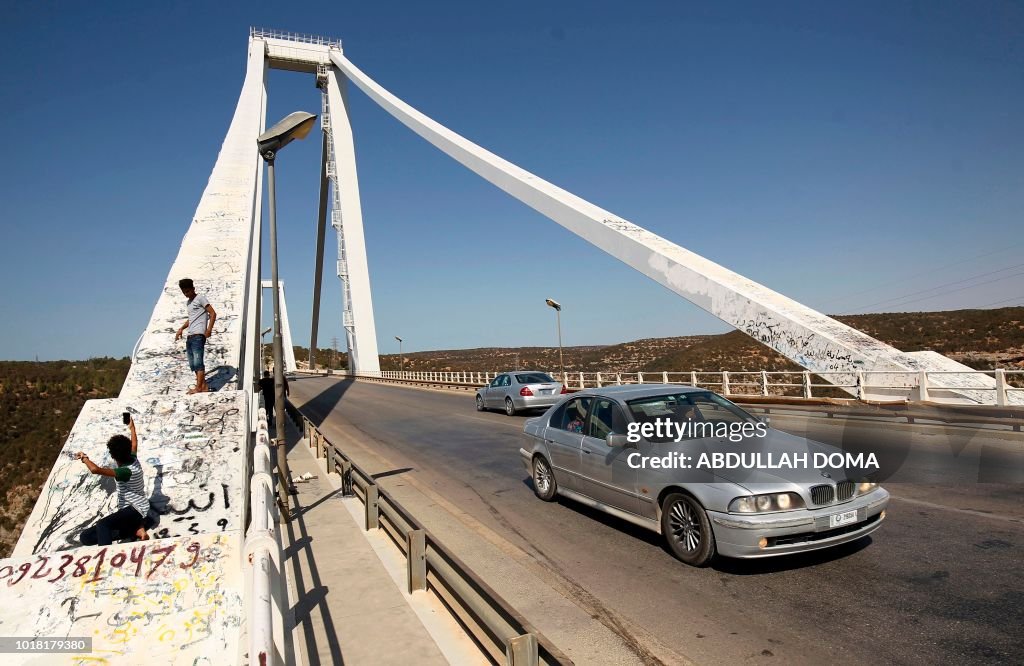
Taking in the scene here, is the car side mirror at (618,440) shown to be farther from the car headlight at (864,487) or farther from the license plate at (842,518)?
the car headlight at (864,487)

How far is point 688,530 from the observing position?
540 cm

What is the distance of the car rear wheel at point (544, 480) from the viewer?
7828 millimetres

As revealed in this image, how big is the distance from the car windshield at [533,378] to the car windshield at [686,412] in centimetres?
1307

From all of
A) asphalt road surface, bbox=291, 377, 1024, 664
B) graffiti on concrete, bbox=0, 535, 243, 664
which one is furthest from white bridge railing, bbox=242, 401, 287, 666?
asphalt road surface, bbox=291, 377, 1024, 664

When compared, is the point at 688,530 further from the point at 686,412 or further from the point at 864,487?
the point at 864,487

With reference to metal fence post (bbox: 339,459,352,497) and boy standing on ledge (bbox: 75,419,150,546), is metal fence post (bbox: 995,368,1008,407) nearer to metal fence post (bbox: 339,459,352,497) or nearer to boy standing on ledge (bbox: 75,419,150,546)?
metal fence post (bbox: 339,459,352,497)

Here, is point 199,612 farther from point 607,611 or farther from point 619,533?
point 619,533

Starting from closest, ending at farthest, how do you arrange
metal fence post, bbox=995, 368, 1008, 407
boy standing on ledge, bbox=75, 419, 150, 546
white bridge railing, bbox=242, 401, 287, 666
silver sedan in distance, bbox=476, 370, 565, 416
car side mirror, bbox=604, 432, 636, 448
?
white bridge railing, bbox=242, 401, 287, 666
boy standing on ledge, bbox=75, 419, 150, 546
car side mirror, bbox=604, 432, 636, 448
metal fence post, bbox=995, 368, 1008, 407
silver sedan in distance, bbox=476, 370, 565, 416

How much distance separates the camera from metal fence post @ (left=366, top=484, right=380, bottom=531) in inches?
284

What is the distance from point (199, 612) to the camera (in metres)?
4.80

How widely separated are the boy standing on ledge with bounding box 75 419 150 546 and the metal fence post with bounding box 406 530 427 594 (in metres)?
2.61

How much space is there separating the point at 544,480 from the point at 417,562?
10.0 ft

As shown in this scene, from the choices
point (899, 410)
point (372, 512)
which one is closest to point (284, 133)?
point (372, 512)

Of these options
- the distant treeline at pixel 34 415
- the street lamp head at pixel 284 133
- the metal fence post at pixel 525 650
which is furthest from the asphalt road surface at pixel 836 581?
the distant treeline at pixel 34 415
